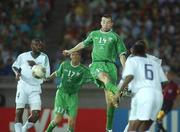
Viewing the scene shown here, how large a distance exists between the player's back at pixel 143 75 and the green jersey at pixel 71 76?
4.24 meters

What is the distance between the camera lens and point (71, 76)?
18.8m

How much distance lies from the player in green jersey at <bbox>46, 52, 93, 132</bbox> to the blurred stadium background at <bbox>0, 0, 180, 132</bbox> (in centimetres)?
485

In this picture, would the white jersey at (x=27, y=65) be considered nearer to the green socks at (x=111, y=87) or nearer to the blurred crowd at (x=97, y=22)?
the green socks at (x=111, y=87)

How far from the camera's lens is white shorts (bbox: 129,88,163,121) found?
14508 mm

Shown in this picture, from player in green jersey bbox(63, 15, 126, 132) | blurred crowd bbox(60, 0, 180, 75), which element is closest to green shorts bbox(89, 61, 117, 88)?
player in green jersey bbox(63, 15, 126, 132)

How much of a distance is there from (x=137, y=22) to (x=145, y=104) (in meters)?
12.7

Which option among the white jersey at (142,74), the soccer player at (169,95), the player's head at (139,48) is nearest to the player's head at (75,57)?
the player's head at (139,48)

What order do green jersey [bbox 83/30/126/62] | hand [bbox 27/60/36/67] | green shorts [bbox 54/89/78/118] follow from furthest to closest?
green shorts [bbox 54/89/78/118], hand [bbox 27/60/36/67], green jersey [bbox 83/30/126/62]

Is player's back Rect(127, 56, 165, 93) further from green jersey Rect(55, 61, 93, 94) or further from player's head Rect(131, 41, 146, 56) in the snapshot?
green jersey Rect(55, 61, 93, 94)

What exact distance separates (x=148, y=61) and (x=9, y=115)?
26.7ft

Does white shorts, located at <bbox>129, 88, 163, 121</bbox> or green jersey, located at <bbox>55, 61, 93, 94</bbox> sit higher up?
green jersey, located at <bbox>55, 61, 93, 94</bbox>

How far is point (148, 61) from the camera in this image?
1478 cm

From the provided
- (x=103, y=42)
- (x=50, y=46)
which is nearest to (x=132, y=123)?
(x=103, y=42)

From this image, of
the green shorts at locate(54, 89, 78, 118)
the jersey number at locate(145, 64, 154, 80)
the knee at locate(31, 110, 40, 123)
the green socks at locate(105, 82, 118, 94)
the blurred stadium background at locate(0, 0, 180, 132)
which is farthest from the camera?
the blurred stadium background at locate(0, 0, 180, 132)
